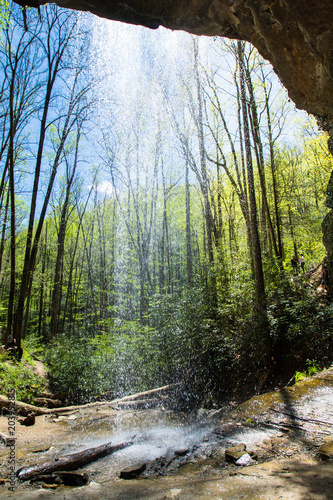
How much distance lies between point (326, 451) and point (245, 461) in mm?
855

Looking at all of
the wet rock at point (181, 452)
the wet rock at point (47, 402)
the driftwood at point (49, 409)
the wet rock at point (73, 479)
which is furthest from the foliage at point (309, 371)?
the wet rock at point (47, 402)

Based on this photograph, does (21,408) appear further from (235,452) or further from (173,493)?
(173,493)

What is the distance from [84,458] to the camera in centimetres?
365

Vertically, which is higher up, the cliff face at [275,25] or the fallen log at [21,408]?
the cliff face at [275,25]

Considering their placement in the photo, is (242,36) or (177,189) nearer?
(242,36)

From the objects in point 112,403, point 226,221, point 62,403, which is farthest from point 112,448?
point 226,221

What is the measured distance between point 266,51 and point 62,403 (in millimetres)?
10068

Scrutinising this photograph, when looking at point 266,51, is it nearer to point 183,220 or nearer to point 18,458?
point 18,458

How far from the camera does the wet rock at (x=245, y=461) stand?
9.71 feet

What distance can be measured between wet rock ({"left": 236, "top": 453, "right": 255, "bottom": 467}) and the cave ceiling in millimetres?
4827

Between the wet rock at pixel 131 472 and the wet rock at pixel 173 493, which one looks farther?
the wet rock at pixel 131 472

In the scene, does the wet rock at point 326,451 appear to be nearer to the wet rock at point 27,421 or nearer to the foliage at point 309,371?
the foliage at point 309,371

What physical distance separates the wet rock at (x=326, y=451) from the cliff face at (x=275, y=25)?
4.44m

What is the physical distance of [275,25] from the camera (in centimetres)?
383
